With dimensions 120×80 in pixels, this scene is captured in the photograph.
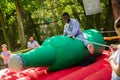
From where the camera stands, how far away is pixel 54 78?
5.83m

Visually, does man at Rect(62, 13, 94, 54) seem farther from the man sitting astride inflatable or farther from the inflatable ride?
the inflatable ride

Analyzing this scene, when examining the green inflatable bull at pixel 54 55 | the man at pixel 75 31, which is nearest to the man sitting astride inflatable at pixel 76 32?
the man at pixel 75 31

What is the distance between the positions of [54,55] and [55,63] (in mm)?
222

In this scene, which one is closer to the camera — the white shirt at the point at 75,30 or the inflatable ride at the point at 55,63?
the inflatable ride at the point at 55,63

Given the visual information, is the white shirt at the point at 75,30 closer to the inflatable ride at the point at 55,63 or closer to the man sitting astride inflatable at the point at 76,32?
the man sitting astride inflatable at the point at 76,32

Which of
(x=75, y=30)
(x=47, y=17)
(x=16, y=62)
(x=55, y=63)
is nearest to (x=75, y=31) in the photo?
(x=75, y=30)

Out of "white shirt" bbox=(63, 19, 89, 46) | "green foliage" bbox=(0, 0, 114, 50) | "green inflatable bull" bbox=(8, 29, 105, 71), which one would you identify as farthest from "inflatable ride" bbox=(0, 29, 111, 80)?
"green foliage" bbox=(0, 0, 114, 50)

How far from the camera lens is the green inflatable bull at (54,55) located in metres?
5.57

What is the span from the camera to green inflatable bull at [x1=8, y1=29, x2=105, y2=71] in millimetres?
5566

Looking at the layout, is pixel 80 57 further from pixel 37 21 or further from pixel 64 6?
pixel 37 21

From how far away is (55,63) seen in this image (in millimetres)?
6250

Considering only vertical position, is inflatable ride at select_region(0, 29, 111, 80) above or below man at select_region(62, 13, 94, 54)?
below

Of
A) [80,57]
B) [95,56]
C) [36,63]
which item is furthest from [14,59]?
[95,56]

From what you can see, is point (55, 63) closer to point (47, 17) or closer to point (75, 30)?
point (75, 30)
